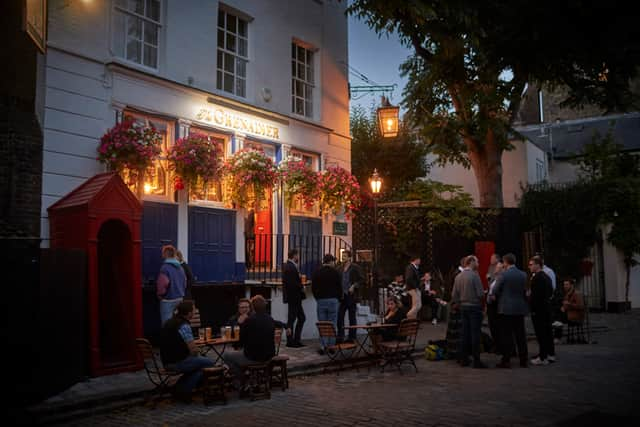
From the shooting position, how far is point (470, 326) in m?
10.5

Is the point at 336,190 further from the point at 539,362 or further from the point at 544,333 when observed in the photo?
the point at 539,362

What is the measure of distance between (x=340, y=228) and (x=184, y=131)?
5442mm

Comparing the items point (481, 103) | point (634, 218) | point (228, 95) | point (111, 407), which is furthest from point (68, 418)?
point (634, 218)

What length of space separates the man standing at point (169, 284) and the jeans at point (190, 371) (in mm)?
2506

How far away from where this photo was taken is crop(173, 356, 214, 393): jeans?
7.60 m

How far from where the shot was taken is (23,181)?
30.6 ft

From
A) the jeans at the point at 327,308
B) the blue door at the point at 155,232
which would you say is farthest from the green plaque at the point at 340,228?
the blue door at the point at 155,232

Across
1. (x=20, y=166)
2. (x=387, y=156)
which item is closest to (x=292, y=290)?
(x=20, y=166)

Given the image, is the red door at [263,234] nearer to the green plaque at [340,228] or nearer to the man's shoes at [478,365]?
the green plaque at [340,228]

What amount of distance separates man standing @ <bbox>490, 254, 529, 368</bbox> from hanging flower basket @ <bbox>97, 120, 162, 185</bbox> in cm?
654

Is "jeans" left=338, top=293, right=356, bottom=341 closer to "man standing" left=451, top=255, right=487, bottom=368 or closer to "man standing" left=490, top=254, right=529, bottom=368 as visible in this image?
"man standing" left=451, top=255, right=487, bottom=368

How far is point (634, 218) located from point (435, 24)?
17.2m

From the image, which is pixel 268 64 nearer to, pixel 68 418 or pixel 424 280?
pixel 424 280

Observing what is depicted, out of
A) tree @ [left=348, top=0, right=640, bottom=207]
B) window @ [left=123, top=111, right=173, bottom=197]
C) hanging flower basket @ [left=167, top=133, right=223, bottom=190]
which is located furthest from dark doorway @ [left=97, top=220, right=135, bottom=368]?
tree @ [left=348, top=0, right=640, bottom=207]
